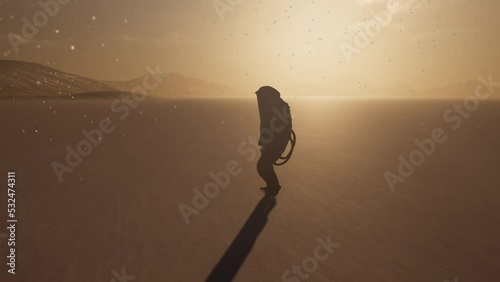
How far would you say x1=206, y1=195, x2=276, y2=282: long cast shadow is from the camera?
11.5 feet

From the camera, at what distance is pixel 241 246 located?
416cm

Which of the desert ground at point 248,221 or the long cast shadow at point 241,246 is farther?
the desert ground at point 248,221

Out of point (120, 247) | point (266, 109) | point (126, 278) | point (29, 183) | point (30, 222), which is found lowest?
point (126, 278)

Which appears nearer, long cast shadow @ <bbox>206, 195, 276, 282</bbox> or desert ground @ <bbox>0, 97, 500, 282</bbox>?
long cast shadow @ <bbox>206, 195, 276, 282</bbox>

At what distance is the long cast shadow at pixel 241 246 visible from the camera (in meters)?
3.52

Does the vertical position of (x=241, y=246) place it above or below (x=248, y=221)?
below

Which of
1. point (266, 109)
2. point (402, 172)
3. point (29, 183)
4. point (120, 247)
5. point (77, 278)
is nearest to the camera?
point (77, 278)

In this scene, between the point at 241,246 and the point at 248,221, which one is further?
the point at 248,221

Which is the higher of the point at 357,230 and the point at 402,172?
the point at 402,172

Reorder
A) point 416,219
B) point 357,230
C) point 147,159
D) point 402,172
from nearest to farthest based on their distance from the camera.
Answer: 1. point 357,230
2. point 416,219
3. point 402,172
4. point 147,159

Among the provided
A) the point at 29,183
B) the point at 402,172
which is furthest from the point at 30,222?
the point at 402,172

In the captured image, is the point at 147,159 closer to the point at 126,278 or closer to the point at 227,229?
the point at 227,229

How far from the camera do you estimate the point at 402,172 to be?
8.09 meters

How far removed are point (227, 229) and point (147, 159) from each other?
207 inches
